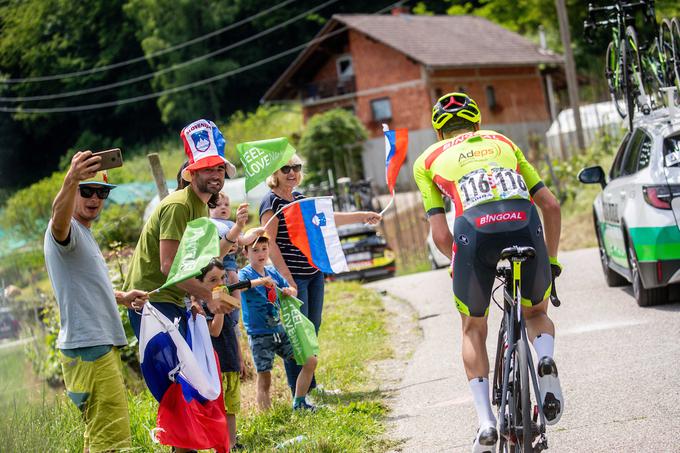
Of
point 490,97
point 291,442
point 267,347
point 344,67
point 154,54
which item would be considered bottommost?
point 490,97

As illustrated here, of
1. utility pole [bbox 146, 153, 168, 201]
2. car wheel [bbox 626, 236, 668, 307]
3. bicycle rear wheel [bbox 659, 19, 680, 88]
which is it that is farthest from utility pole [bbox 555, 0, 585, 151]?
utility pole [bbox 146, 153, 168, 201]

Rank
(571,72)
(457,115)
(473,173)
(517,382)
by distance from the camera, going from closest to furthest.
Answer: (517,382), (473,173), (457,115), (571,72)

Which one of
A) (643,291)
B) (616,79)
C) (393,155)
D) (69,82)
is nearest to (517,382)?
(393,155)

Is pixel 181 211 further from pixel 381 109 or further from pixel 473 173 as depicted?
pixel 381 109

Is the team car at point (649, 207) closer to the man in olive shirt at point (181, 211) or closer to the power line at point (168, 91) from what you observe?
the man in olive shirt at point (181, 211)

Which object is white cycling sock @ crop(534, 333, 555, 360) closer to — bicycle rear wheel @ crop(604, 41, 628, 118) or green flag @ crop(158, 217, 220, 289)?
green flag @ crop(158, 217, 220, 289)

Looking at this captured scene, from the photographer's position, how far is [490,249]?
5484 millimetres

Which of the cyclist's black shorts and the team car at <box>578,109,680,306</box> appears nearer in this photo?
the cyclist's black shorts

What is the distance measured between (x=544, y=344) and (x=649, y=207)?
474cm

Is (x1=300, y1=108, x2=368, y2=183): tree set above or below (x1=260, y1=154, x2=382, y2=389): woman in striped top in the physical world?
below

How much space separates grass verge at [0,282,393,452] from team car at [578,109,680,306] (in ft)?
9.09

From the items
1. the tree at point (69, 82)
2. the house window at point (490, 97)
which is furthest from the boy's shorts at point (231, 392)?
the house window at point (490, 97)

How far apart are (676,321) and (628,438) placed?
3.86 metres

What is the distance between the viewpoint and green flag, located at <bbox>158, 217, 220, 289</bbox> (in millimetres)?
5469
